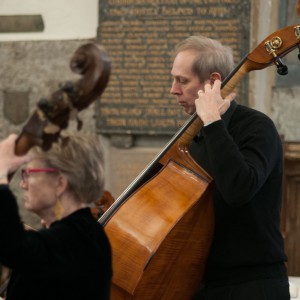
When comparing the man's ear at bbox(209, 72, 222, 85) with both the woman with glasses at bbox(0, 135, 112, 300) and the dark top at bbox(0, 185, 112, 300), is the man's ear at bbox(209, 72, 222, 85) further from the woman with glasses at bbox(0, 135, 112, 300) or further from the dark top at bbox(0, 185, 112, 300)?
the dark top at bbox(0, 185, 112, 300)

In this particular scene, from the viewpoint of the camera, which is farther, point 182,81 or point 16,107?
point 16,107

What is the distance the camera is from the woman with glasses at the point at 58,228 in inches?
66.3

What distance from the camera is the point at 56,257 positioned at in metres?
1.73

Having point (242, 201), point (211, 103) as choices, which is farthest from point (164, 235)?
point (211, 103)

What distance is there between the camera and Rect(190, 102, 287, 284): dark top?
2283 millimetres

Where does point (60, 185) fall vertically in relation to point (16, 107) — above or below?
above

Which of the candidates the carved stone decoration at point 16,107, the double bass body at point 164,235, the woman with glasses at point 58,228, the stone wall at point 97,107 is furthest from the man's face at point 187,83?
the carved stone decoration at point 16,107

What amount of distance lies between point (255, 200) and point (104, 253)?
74 centimetres

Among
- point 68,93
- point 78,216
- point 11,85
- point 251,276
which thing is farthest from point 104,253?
point 11,85

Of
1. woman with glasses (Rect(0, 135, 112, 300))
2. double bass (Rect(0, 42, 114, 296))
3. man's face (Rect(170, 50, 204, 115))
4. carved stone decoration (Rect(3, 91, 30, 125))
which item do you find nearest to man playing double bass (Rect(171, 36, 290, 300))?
man's face (Rect(170, 50, 204, 115))

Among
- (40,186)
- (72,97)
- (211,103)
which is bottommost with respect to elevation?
(40,186)

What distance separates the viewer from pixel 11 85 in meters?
5.29

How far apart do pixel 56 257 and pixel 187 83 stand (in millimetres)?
1032

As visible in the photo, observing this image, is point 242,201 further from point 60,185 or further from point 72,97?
point 72,97
